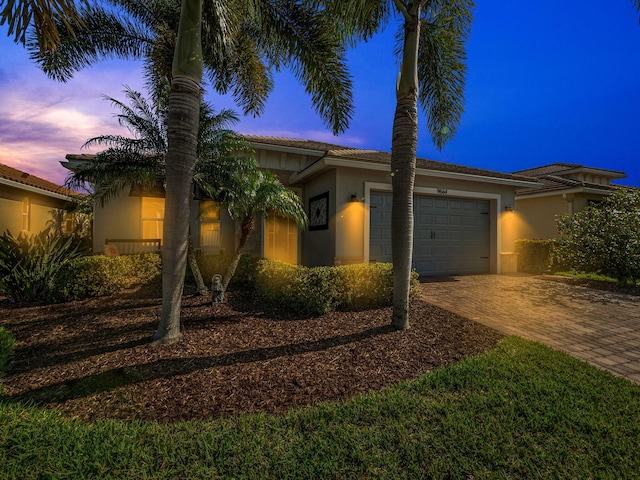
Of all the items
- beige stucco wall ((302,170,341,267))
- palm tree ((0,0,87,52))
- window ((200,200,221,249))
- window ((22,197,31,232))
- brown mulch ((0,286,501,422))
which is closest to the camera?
brown mulch ((0,286,501,422))

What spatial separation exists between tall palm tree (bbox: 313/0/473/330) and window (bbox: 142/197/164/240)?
27.3 ft

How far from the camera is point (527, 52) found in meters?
89.4

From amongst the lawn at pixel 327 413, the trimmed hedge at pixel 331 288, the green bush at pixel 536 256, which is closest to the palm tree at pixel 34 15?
the lawn at pixel 327 413

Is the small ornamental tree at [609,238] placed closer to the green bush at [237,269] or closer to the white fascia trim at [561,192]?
the white fascia trim at [561,192]

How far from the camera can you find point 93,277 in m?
6.54

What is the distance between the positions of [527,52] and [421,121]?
387 ft

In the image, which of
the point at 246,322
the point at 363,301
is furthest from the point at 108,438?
the point at 363,301

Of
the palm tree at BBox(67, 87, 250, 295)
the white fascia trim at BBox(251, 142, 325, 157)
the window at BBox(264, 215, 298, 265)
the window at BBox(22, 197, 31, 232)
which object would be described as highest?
the white fascia trim at BBox(251, 142, 325, 157)

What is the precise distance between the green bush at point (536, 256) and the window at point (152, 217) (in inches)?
552

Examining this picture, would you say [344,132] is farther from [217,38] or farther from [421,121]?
[217,38]

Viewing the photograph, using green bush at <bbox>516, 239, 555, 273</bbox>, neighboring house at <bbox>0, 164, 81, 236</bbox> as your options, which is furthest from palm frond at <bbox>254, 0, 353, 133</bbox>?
neighboring house at <bbox>0, 164, 81, 236</bbox>

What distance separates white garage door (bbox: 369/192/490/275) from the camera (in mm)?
8945

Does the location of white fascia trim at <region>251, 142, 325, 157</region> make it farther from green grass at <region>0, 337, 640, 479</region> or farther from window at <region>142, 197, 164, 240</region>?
green grass at <region>0, 337, 640, 479</region>

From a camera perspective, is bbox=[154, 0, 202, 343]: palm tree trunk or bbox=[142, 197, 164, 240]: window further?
bbox=[142, 197, 164, 240]: window
